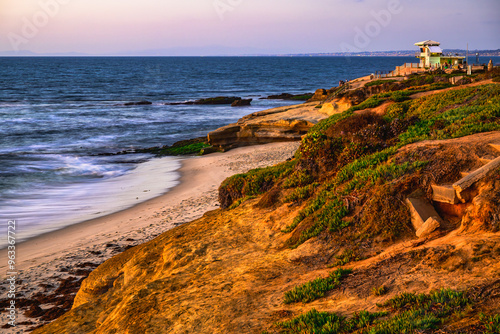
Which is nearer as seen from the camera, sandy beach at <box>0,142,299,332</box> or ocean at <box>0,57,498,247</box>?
sandy beach at <box>0,142,299,332</box>

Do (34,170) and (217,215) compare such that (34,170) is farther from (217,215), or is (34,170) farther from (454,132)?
(454,132)

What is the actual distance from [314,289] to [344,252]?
1.33 meters

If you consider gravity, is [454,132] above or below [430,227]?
above

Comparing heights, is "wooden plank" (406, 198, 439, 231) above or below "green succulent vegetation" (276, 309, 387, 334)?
above

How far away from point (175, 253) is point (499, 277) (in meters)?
5.61

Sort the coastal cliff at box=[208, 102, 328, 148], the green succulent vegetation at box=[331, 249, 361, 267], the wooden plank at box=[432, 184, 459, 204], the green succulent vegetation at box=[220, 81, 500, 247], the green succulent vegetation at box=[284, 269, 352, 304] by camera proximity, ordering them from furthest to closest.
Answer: the coastal cliff at box=[208, 102, 328, 148], the green succulent vegetation at box=[220, 81, 500, 247], the wooden plank at box=[432, 184, 459, 204], the green succulent vegetation at box=[331, 249, 361, 267], the green succulent vegetation at box=[284, 269, 352, 304]

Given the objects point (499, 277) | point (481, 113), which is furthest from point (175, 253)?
point (481, 113)

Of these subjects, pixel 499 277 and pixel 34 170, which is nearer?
pixel 499 277

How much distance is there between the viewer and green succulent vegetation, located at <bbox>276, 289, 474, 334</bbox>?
14.5 feet

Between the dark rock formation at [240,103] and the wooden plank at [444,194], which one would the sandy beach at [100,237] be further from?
the dark rock formation at [240,103]

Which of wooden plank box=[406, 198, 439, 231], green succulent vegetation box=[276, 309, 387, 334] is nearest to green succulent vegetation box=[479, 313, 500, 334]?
green succulent vegetation box=[276, 309, 387, 334]

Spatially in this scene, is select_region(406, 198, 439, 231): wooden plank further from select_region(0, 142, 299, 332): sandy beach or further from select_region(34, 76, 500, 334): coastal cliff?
select_region(0, 142, 299, 332): sandy beach

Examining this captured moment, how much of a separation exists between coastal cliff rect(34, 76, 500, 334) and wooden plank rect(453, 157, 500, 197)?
0.06 feet

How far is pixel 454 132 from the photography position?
9703 millimetres
